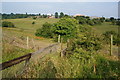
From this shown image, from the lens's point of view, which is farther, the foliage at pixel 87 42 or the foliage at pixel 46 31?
the foliage at pixel 46 31

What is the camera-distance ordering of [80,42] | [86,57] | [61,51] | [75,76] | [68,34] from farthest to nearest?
[68,34] < [61,51] < [80,42] < [86,57] < [75,76]

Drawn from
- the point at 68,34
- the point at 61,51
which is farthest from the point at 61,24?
the point at 61,51

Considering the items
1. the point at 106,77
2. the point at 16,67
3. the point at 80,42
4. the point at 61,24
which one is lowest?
the point at 106,77

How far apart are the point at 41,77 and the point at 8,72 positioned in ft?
3.10

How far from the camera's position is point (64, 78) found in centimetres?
A: 379

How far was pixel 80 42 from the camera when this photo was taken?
22.0 feet

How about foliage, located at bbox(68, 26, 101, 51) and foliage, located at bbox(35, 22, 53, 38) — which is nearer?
foliage, located at bbox(68, 26, 101, 51)

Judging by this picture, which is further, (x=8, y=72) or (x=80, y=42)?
(x=80, y=42)

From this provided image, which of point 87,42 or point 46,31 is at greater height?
point 46,31

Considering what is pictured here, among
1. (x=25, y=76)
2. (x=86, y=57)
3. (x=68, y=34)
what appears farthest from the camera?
(x=68, y=34)

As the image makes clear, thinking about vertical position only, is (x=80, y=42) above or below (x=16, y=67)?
above

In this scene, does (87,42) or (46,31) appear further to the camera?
(46,31)

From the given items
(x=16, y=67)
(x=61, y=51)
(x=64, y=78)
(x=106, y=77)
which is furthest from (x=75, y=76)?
(x=61, y=51)

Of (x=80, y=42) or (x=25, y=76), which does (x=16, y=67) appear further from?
(x=80, y=42)
